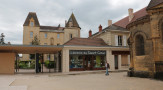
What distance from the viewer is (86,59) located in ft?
69.5

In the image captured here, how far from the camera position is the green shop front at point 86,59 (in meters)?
20.2

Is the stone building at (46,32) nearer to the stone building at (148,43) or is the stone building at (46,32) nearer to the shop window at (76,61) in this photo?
the shop window at (76,61)

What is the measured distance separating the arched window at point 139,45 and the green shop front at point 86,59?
8.53m

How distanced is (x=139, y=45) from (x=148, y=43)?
1239 mm

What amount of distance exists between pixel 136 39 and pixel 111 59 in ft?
30.1

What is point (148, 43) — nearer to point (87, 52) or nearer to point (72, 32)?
point (87, 52)

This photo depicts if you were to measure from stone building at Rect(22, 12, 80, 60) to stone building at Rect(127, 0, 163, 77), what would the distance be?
23.2 m

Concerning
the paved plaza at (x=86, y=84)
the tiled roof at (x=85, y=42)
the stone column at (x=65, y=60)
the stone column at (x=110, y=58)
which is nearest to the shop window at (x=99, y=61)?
the stone column at (x=110, y=58)

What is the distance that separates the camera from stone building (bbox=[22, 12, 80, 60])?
36.0m

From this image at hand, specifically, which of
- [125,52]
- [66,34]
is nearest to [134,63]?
[125,52]

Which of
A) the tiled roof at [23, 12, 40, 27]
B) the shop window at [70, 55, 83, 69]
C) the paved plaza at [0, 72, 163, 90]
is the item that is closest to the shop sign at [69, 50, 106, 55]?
the shop window at [70, 55, 83, 69]

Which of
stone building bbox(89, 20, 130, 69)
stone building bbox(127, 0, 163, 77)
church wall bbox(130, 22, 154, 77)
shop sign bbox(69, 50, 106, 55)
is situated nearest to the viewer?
stone building bbox(127, 0, 163, 77)

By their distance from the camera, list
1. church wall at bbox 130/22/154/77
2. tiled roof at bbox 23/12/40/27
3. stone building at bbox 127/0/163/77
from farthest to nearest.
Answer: tiled roof at bbox 23/12/40/27 < church wall at bbox 130/22/154/77 < stone building at bbox 127/0/163/77

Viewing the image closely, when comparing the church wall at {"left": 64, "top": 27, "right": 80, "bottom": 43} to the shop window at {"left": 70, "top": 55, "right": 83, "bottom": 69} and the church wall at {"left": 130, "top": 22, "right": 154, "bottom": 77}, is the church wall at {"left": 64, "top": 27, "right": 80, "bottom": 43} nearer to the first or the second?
the shop window at {"left": 70, "top": 55, "right": 83, "bottom": 69}
